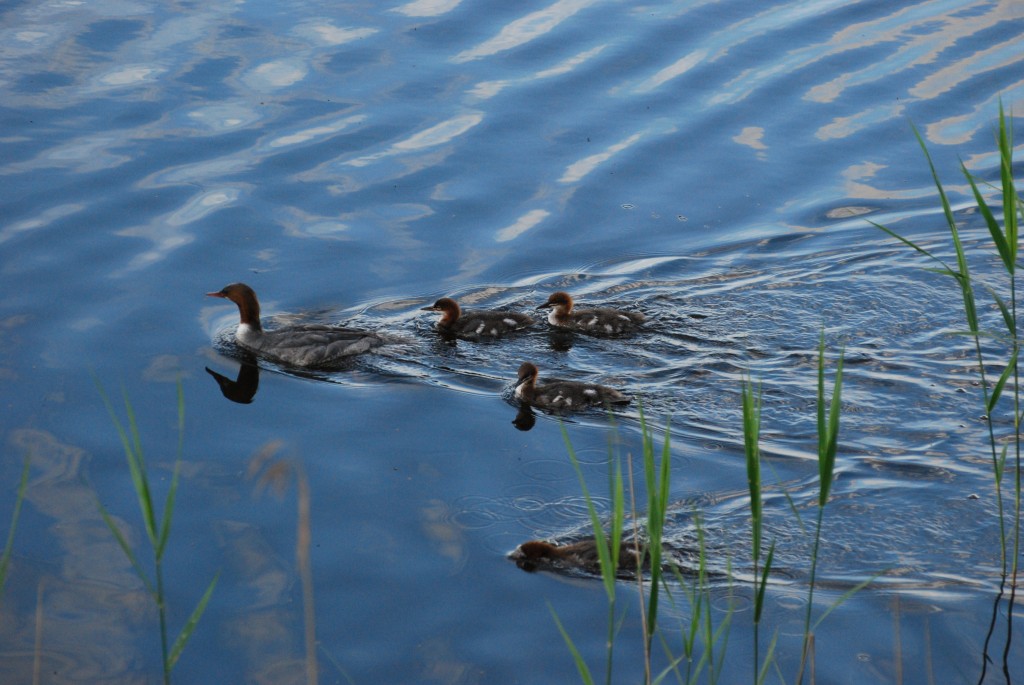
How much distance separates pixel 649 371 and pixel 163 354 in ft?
9.88

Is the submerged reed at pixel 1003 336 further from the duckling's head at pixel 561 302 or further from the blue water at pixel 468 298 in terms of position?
the duckling's head at pixel 561 302

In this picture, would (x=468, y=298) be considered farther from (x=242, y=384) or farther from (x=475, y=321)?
(x=242, y=384)

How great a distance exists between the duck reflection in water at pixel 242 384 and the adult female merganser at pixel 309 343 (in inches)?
6.4

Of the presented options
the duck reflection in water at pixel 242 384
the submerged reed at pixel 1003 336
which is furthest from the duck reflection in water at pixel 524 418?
the submerged reed at pixel 1003 336

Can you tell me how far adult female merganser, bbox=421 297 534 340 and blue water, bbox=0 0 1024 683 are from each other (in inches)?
5.6

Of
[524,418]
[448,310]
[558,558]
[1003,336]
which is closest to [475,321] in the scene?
[448,310]

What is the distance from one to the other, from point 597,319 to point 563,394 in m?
1.12

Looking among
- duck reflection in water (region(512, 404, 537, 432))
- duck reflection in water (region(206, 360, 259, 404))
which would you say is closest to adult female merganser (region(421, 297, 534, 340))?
duck reflection in water (region(512, 404, 537, 432))

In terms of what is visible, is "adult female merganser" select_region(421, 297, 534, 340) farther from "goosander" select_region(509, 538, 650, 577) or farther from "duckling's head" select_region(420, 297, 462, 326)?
"goosander" select_region(509, 538, 650, 577)

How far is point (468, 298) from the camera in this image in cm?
904

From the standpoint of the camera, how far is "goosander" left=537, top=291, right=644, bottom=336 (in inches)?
337

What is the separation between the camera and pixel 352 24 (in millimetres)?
13180

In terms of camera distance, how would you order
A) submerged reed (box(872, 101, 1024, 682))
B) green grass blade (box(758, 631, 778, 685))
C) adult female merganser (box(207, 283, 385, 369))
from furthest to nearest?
adult female merganser (box(207, 283, 385, 369))
submerged reed (box(872, 101, 1024, 682))
green grass blade (box(758, 631, 778, 685))

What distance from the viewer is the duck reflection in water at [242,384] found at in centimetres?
779
